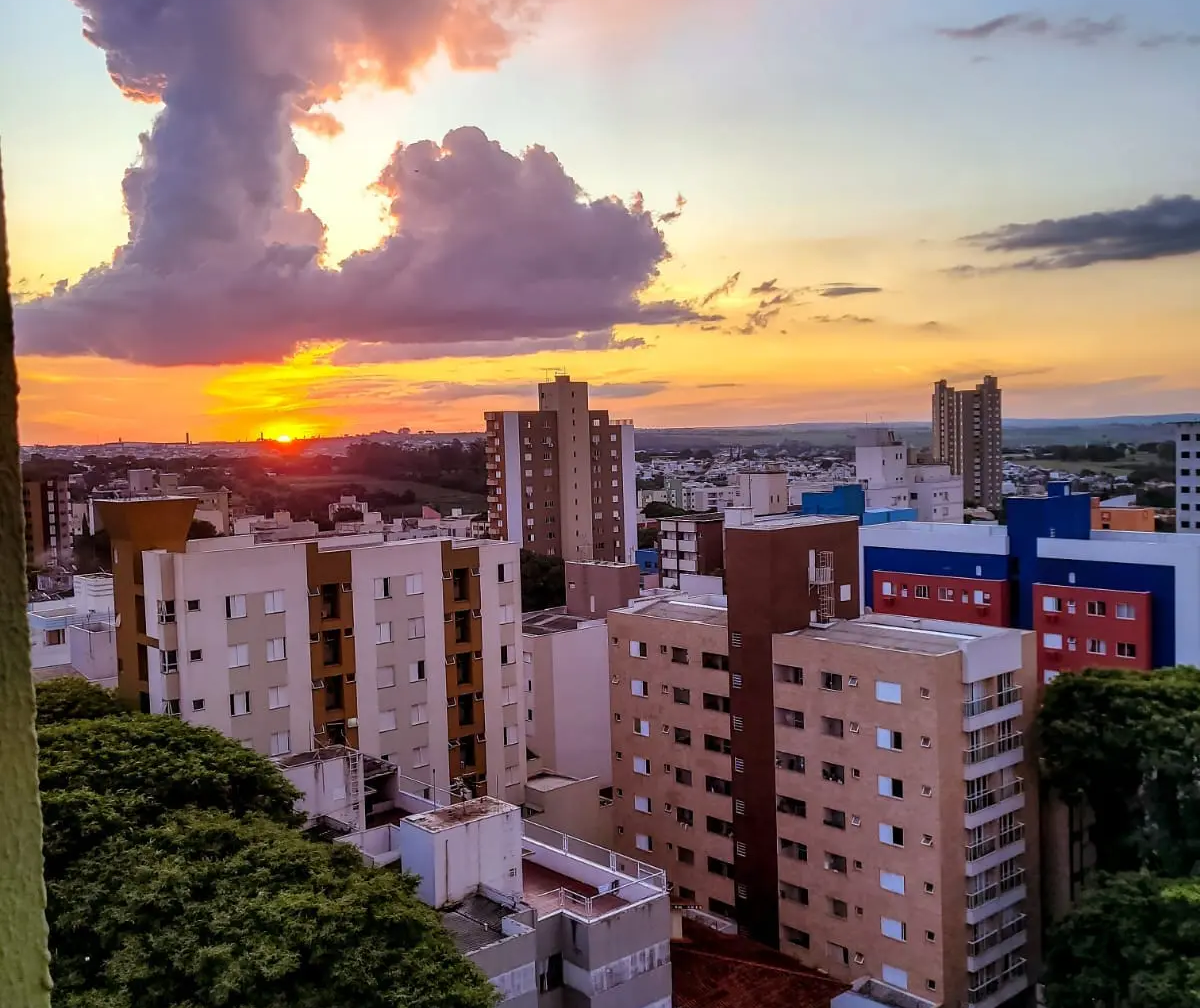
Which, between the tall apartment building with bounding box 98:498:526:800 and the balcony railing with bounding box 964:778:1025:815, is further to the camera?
the tall apartment building with bounding box 98:498:526:800

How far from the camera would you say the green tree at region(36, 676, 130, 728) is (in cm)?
1616

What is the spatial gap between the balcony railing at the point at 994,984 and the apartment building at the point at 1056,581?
10.6 metres

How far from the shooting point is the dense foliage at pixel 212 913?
8.81m

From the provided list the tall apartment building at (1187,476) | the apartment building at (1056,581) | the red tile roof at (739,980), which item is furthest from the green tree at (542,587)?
the tall apartment building at (1187,476)

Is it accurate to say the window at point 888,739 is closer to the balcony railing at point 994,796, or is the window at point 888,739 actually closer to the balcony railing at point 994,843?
the balcony railing at point 994,796

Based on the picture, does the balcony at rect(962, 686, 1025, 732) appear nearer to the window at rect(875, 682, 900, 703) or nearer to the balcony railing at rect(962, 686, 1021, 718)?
the balcony railing at rect(962, 686, 1021, 718)

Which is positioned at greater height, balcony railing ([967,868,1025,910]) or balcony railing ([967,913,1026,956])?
balcony railing ([967,868,1025,910])

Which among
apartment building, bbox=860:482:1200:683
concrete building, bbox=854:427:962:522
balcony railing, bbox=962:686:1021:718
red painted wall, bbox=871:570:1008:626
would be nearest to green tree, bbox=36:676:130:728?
balcony railing, bbox=962:686:1021:718

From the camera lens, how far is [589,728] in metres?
25.4

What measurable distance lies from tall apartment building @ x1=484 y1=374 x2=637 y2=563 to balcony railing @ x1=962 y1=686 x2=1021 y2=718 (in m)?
36.0

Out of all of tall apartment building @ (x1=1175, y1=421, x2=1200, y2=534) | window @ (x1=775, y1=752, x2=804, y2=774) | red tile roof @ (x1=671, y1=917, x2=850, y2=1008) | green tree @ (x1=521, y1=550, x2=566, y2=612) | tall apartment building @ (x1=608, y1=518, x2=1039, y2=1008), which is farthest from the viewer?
tall apartment building @ (x1=1175, y1=421, x2=1200, y2=534)

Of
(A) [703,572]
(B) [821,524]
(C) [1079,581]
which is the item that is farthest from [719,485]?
(B) [821,524]

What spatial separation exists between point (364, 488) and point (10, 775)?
55355 millimetres

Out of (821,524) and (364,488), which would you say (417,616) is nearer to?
(821,524)
